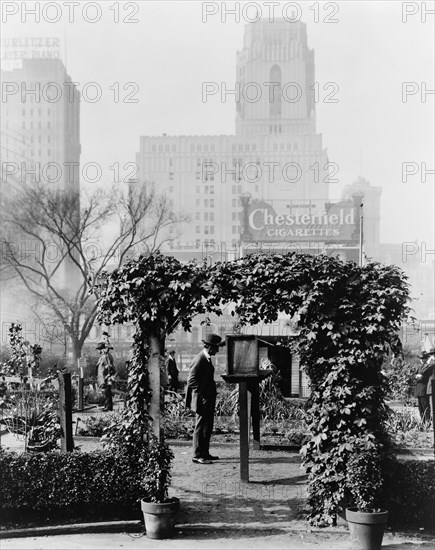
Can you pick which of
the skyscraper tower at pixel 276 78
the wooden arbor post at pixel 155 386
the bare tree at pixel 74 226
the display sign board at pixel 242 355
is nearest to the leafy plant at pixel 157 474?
the wooden arbor post at pixel 155 386

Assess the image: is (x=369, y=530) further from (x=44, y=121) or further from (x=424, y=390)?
(x=44, y=121)

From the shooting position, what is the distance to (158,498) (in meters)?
8.14

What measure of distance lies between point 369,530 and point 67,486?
12.4 feet

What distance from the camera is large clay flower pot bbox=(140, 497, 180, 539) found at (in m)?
7.96

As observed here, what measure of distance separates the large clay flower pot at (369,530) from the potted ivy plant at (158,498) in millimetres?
2205

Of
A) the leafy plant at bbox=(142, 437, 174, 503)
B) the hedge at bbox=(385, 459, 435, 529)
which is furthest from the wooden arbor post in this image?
the hedge at bbox=(385, 459, 435, 529)

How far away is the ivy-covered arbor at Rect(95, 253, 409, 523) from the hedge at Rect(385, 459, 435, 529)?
48 centimetres

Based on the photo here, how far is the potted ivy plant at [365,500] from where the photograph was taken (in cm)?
761

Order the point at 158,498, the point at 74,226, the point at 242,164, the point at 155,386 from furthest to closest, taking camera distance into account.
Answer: the point at 242,164 < the point at 74,226 < the point at 155,386 < the point at 158,498

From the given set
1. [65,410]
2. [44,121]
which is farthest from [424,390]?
[44,121]

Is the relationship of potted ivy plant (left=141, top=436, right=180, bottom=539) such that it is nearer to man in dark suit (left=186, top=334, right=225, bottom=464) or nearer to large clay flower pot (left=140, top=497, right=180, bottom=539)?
large clay flower pot (left=140, top=497, right=180, bottom=539)

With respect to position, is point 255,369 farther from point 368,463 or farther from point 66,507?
point 66,507

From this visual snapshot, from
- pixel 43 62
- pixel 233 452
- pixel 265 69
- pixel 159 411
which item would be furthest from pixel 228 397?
pixel 265 69

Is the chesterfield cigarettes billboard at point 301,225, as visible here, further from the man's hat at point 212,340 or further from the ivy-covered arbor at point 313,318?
the ivy-covered arbor at point 313,318
